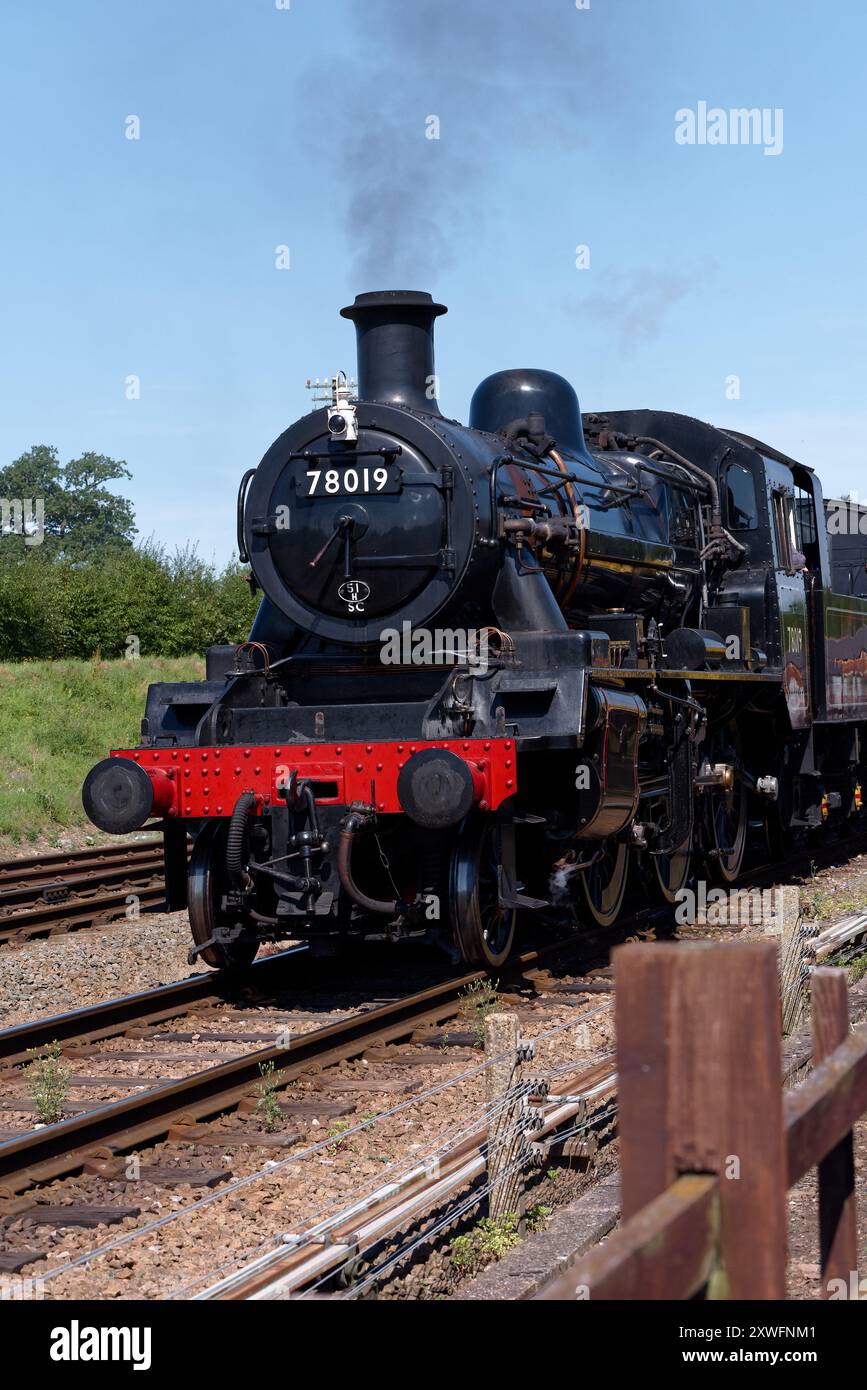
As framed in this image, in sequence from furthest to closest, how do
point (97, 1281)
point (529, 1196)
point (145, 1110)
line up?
point (145, 1110) < point (529, 1196) < point (97, 1281)

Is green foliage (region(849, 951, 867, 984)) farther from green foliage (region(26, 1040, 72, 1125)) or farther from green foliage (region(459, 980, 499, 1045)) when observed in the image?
green foliage (region(26, 1040, 72, 1125))

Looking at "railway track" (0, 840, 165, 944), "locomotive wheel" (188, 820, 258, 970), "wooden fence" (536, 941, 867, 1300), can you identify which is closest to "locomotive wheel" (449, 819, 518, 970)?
"locomotive wheel" (188, 820, 258, 970)

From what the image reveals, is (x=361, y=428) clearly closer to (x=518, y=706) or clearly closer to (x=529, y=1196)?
(x=518, y=706)

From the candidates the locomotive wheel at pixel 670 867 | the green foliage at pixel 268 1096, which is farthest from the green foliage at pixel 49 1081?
the locomotive wheel at pixel 670 867

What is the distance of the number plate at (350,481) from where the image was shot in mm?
8719

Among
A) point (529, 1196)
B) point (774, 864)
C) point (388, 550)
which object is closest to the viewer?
point (529, 1196)

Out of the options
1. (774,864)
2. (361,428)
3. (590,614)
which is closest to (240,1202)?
(361,428)

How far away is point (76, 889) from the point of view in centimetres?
1375

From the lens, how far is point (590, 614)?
10281mm

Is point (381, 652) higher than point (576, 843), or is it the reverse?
point (381, 652)

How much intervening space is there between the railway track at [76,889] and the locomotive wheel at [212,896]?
299 centimetres

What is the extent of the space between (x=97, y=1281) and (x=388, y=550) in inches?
204

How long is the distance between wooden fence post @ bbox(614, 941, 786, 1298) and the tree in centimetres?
7528
